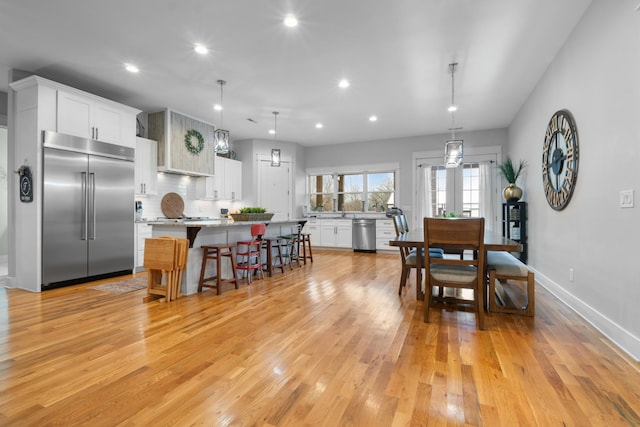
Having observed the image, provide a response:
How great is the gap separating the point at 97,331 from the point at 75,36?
3009 mm

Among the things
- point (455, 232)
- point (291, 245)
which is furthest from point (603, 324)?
point (291, 245)

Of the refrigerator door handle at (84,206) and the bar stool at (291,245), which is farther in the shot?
the bar stool at (291,245)

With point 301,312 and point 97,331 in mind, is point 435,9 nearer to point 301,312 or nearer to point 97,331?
point 301,312

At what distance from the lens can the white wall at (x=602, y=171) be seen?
2.17 meters

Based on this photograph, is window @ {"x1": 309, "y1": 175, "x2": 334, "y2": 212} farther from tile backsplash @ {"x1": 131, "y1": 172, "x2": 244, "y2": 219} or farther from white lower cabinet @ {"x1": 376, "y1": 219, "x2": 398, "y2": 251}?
tile backsplash @ {"x1": 131, "y1": 172, "x2": 244, "y2": 219}

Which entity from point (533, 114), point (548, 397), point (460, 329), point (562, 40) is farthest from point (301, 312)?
point (533, 114)

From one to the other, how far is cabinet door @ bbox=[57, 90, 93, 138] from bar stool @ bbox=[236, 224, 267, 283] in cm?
264

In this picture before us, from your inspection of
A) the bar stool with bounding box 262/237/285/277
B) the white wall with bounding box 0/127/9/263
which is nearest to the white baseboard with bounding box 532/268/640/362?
the bar stool with bounding box 262/237/285/277

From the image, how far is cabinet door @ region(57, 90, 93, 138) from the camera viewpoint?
4070 mm

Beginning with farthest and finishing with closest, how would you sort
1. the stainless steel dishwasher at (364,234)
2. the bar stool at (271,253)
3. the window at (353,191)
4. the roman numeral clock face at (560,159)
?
the window at (353,191) → the stainless steel dishwasher at (364,234) → the bar stool at (271,253) → the roman numeral clock face at (560,159)

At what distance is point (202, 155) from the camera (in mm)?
6363

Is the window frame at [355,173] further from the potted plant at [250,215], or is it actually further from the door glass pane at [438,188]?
the potted plant at [250,215]

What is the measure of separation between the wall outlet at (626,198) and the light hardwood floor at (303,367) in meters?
1.02

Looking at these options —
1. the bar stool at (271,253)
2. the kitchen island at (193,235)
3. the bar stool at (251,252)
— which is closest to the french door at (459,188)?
the bar stool at (271,253)
